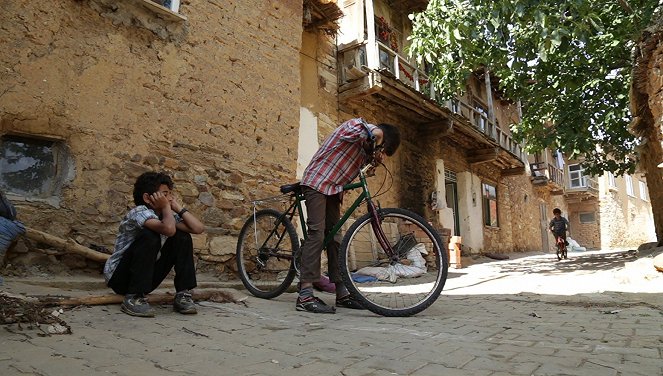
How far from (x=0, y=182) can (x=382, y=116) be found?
7066 millimetres

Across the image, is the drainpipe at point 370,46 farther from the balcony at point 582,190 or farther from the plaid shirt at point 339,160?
the balcony at point 582,190

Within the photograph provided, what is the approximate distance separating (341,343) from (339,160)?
1.48 metres

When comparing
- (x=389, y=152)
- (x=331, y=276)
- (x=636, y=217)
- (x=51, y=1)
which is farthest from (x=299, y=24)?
(x=636, y=217)

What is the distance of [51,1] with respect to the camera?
3469mm

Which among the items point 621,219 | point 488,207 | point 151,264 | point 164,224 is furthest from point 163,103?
point 621,219

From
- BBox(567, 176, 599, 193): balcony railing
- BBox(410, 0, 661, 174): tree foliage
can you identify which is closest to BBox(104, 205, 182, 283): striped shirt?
BBox(410, 0, 661, 174): tree foliage

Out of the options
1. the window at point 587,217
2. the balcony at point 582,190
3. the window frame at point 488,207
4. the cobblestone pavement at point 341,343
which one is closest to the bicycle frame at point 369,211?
the cobblestone pavement at point 341,343

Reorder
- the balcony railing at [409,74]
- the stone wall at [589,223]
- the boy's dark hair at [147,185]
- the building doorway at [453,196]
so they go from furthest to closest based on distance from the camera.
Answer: the stone wall at [589,223] < the building doorway at [453,196] < the balcony railing at [409,74] < the boy's dark hair at [147,185]

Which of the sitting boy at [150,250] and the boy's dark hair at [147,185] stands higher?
the boy's dark hair at [147,185]

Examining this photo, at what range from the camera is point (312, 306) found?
287 centimetres

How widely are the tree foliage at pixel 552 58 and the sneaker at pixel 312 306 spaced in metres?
3.84

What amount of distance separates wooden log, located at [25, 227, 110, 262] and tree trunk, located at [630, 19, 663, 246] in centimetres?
647

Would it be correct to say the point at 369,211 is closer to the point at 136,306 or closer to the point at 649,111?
the point at 136,306

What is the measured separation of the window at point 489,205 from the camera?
13844mm
